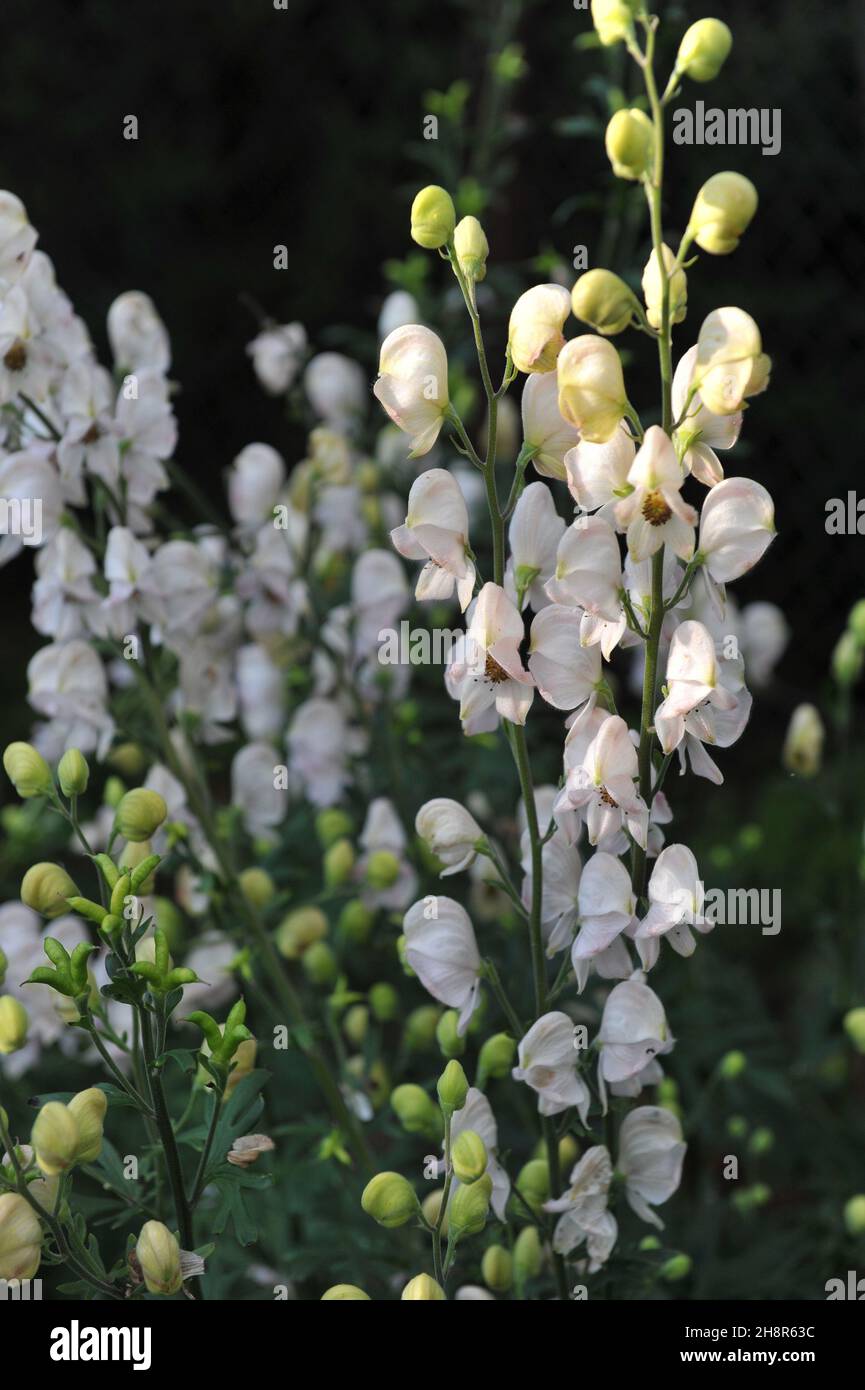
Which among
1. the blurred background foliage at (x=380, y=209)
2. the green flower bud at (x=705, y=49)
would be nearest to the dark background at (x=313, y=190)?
the blurred background foliage at (x=380, y=209)

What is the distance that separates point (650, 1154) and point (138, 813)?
1.08 feet

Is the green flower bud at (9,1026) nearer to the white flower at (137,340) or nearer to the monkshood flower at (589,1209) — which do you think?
the monkshood flower at (589,1209)

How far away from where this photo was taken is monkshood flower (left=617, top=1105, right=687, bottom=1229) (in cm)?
76

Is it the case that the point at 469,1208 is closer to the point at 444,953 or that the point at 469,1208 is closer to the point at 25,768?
the point at 444,953

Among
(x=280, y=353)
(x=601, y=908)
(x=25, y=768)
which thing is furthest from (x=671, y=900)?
(x=280, y=353)

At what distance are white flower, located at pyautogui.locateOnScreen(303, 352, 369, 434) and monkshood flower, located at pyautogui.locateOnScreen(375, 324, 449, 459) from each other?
→ 674mm

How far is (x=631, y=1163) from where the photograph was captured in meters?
0.77

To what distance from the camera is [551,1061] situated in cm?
71

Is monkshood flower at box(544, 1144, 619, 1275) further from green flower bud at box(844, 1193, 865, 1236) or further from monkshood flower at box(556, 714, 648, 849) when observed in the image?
green flower bud at box(844, 1193, 865, 1236)

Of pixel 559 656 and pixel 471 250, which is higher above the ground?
pixel 471 250

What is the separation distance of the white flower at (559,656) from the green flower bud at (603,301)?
140mm

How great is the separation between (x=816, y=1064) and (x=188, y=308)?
2.23m

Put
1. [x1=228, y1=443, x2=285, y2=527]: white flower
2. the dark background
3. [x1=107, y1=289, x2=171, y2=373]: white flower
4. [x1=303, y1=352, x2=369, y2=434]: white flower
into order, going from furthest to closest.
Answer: the dark background → [x1=303, y1=352, x2=369, y2=434]: white flower → [x1=228, y1=443, x2=285, y2=527]: white flower → [x1=107, y1=289, x2=171, y2=373]: white flower

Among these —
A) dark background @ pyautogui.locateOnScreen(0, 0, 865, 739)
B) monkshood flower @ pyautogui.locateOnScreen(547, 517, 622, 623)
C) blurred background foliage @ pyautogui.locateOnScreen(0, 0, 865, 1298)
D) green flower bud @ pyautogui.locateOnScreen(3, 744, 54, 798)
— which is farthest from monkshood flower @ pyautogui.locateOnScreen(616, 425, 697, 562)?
dark background @ pyautogui.locateOnScreen(0, 0, 865, 739)
